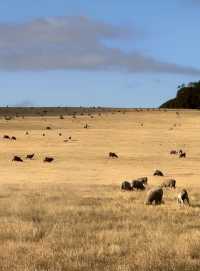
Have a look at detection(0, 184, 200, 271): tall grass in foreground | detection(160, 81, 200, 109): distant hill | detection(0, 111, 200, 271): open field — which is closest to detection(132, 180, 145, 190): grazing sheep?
detection(0, 111, 200, 271): open field

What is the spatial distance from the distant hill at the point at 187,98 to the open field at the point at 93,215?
73.3 metres

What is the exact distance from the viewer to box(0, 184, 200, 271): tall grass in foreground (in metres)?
13.8

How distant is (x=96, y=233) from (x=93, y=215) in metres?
2.64

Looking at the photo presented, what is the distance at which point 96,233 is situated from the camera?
1670 centimetres

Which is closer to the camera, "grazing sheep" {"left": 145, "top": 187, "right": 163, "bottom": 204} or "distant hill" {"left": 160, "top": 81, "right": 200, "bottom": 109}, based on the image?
"grazing sheep" {"left": 145, "top": 187, "right": 163, "bottom": 204}

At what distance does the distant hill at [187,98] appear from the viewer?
12269 cm

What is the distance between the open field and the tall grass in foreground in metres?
0.02

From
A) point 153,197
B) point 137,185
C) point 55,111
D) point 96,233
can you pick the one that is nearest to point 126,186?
point 137,185

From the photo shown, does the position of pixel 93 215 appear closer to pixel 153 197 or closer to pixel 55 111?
pixel 153 197

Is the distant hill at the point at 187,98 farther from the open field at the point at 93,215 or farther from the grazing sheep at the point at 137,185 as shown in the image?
the grazing sheep at the point at 137,185

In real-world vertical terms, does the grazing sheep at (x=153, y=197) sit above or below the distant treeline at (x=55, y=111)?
below

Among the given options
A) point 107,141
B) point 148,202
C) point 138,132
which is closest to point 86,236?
point 148,202

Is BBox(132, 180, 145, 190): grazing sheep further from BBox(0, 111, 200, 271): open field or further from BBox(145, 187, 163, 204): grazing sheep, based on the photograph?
BBox(145, 187, 163, 204): grazing sheep

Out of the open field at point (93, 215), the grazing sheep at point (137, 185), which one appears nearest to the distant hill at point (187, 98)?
the open field at point (93, 215)
